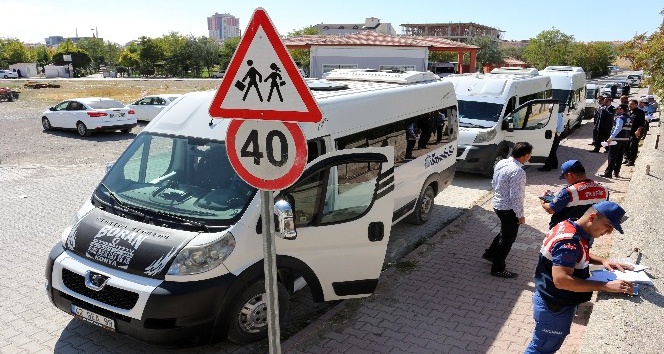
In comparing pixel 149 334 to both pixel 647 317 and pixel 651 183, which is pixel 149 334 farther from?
pixel 651 183

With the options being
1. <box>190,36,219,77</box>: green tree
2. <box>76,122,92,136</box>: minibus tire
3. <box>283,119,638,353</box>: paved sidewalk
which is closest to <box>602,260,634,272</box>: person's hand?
<box>283,119,638,353</box>: paved sidewalk

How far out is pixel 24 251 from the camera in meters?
7.27

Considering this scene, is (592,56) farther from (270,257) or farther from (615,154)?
(270,257)

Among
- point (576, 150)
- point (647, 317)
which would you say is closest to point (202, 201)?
point (647, 317)

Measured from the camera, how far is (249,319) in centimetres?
473

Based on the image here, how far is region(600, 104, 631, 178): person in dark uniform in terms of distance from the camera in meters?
11.4

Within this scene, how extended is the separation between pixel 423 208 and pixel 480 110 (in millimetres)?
4774

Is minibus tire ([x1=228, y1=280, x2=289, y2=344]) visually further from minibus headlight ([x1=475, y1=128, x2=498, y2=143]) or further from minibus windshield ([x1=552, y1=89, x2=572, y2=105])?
minibus windshield ([x1=552, y1=89, x2=572, y2=105])

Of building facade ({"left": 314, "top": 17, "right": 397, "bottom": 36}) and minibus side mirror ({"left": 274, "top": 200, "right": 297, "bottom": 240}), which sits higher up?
building facade ({"left": 314, "top": 17, "right": 397, "bottom": 36})

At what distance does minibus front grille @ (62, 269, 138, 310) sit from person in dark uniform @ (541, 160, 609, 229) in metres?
4.30

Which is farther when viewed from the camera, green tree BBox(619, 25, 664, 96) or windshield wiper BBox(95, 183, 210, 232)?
green tree BBox(619, 25, 664, 96)

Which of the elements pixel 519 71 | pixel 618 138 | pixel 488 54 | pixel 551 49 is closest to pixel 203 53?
pixel 488 54

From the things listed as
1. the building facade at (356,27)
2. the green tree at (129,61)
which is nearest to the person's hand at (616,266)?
the green tree at (129,61)

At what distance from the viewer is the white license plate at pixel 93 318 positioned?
14.4 feet
